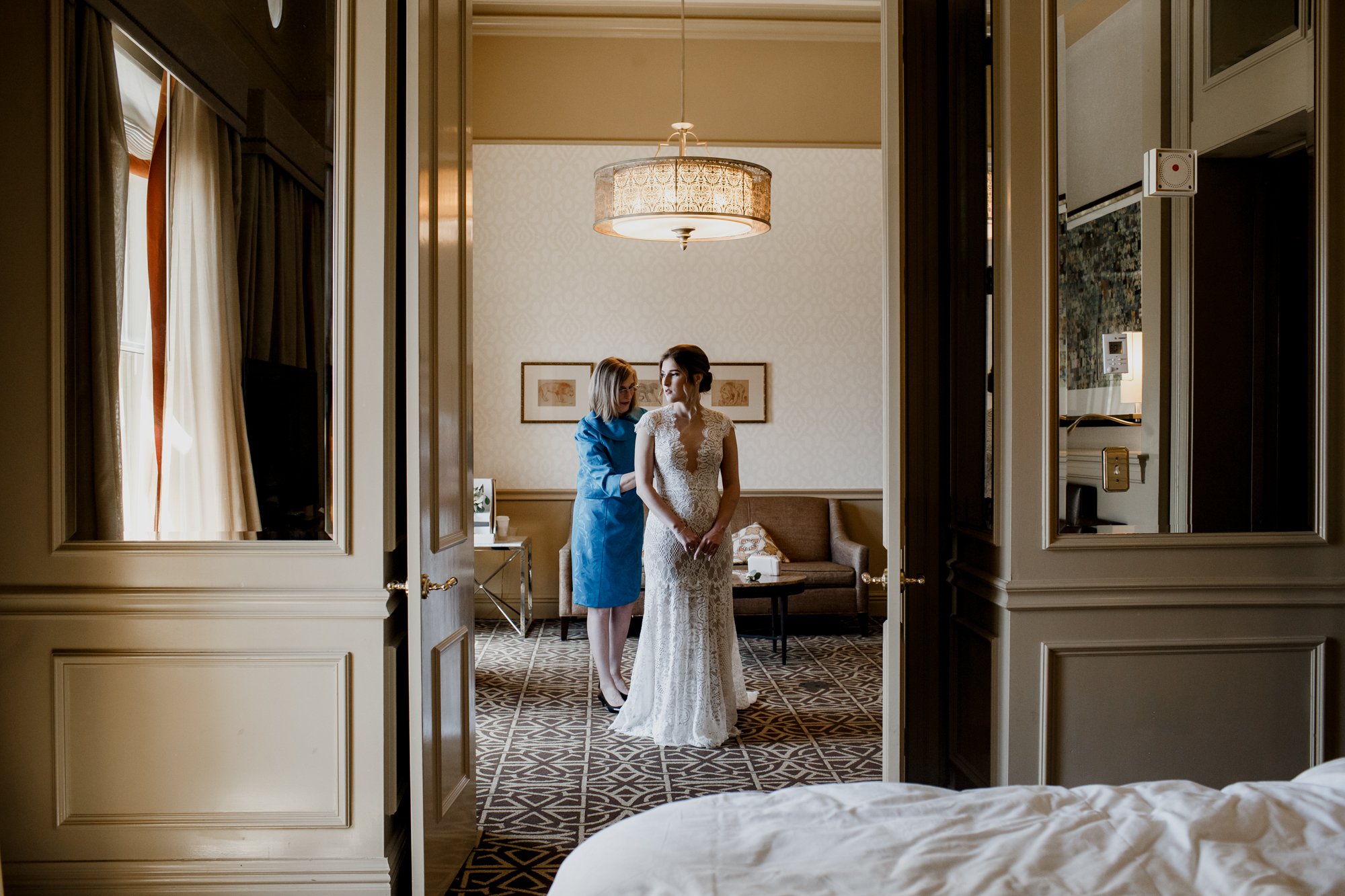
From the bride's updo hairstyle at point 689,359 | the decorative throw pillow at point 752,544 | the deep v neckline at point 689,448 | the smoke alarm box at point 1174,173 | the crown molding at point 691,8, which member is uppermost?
the crown molding at point 691,8

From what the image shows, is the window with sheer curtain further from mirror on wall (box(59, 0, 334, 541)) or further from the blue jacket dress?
the blue jacket dress

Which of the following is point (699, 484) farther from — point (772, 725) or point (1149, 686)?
point (1149, 686)

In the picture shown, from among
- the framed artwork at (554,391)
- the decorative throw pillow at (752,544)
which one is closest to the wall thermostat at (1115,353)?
the decorative throw pillow at (752,544)

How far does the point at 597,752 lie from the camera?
4094 mm

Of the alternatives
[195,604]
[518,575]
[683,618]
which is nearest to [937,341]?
[683,618]

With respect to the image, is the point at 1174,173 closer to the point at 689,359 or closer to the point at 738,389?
the point at 689,359

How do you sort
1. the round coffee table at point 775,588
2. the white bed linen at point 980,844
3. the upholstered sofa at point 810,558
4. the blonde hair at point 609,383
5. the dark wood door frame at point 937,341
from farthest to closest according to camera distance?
1. the upholstered sofa at point 810,558
2. the round coffee table at point 775,588
3. the blonde hair at point 609,383
4. the dark wood door frame at point 937,341
5. the white bed linen at point 980,844

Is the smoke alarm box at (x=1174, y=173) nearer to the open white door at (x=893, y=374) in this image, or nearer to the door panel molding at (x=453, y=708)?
the open white door at (x=893, y=374)

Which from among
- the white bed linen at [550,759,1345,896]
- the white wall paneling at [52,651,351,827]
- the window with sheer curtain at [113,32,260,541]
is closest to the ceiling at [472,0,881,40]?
the window with sheer curtain at [113,32,260,541]

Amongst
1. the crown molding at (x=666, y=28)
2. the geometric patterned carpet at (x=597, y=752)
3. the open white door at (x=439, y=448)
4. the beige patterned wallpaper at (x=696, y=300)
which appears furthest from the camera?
the beige patterned wallpaper at (x=696, y=300)

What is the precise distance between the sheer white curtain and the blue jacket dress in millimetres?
2215

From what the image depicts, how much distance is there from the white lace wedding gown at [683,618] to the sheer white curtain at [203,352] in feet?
6.65

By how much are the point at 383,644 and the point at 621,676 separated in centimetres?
286

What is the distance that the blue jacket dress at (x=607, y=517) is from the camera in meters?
4.68
